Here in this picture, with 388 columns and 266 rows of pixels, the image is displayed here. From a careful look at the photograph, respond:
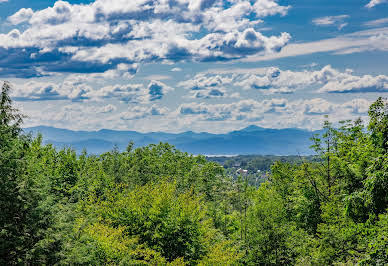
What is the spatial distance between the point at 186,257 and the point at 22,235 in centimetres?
1296

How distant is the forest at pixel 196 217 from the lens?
14486mm

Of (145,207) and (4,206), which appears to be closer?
(4,206)

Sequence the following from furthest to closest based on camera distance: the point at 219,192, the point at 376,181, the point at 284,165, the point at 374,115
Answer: the point at 219,192, the point at 284,165, the point at 374,115, the point at 376,181

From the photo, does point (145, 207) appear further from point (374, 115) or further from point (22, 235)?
point (374, 115)

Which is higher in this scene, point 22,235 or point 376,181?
point 376,181

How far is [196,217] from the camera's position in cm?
3109

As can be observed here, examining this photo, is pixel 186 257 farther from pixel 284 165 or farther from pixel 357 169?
pixel 284 165

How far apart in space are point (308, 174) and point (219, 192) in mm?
25076

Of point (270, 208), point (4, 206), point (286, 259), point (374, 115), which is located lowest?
point (286, 259)

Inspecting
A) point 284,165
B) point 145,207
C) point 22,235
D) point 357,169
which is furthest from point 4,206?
point 284,165

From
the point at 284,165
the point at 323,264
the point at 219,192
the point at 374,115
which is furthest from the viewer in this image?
the point at 219,192

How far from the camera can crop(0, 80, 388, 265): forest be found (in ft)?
47.5

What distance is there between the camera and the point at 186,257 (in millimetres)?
29578

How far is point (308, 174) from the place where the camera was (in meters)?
38.5
